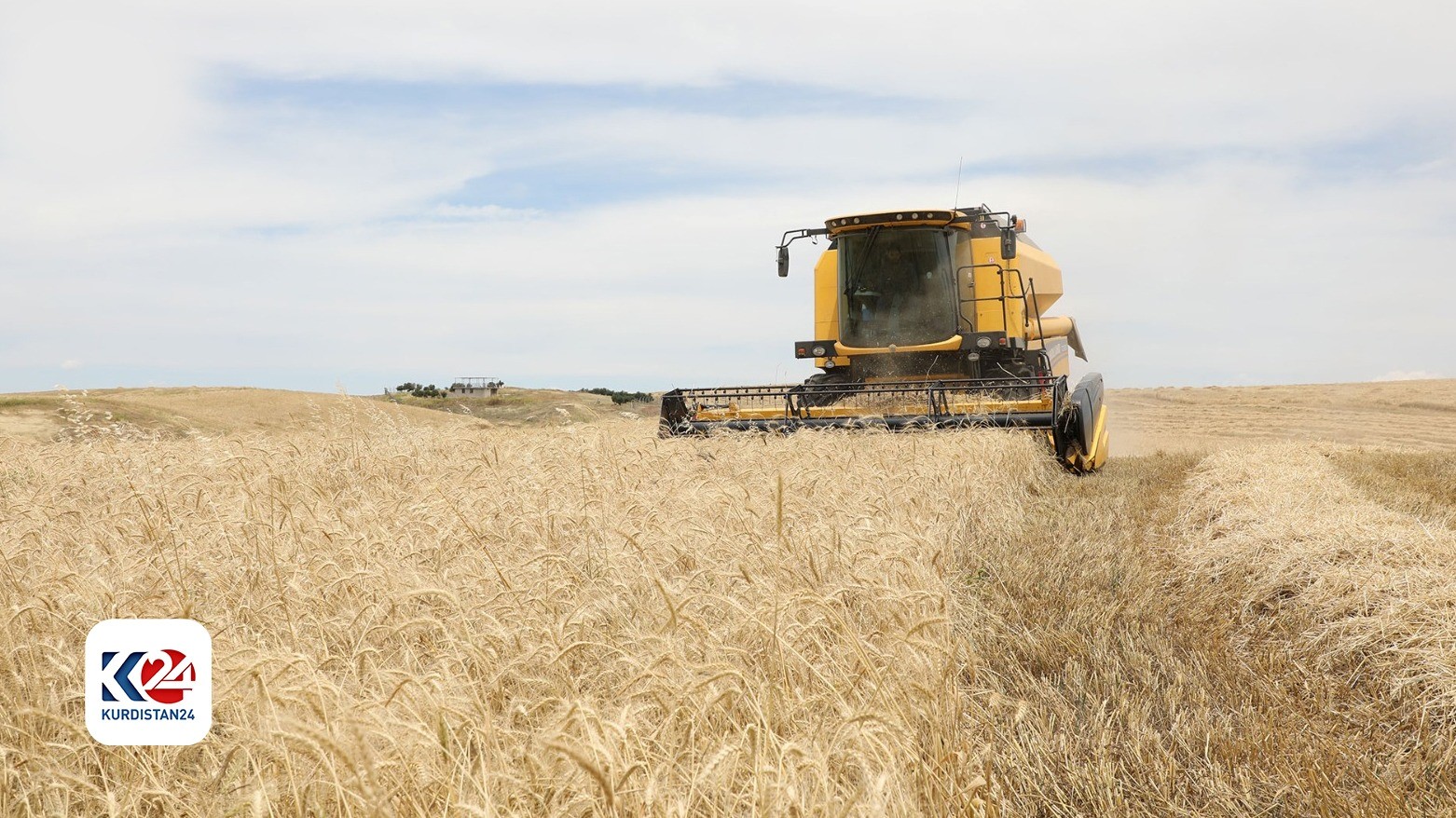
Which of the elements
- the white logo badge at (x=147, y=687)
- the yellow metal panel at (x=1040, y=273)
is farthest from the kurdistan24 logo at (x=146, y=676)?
the yellow metal panel at (x=1040, y=273)

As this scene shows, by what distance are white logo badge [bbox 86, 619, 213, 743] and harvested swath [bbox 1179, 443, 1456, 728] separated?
3259 millimetres

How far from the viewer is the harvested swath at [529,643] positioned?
193 centimetres

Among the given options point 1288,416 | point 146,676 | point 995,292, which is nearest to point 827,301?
point 995,292

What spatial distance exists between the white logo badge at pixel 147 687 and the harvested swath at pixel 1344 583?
10.7 feet

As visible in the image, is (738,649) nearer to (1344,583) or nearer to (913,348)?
(1344,583)

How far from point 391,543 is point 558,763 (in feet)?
7.35

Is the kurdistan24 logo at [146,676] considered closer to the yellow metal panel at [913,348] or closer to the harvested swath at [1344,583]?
the harvested swath at [1344,583]

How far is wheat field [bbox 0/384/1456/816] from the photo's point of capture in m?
2.00

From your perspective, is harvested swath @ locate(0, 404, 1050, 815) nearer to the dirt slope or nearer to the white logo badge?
the white logo badge

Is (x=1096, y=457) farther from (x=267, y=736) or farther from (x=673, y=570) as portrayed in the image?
(x=267, y=736)

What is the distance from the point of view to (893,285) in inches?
435

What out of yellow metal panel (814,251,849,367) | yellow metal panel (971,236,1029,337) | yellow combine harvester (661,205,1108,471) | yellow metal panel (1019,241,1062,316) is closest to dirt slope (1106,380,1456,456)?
yellow metal panel (1019,241,1062,316)

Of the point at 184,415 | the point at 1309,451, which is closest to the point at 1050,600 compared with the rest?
the point at 1309,451

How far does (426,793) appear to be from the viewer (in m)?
1.99
